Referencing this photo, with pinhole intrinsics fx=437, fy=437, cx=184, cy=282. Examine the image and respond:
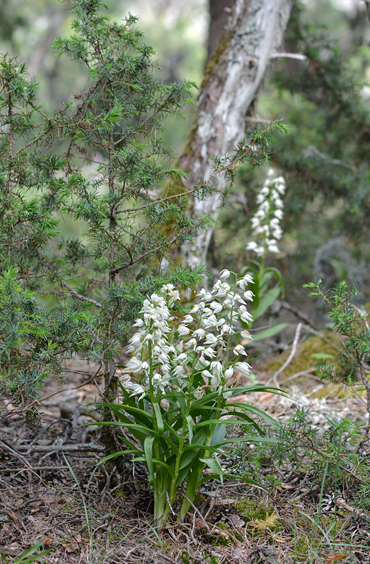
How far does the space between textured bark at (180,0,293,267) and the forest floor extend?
5.51ft

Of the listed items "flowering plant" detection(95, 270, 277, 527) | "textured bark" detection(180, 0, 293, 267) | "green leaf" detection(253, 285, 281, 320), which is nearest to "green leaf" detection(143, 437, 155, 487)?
"flowering plant" detection(95, 270, 277, 527)

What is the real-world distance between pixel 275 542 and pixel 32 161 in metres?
2.05

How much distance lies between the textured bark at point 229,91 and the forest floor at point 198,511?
1.68 metres

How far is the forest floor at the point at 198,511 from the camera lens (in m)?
1.75

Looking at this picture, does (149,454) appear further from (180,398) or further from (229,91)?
(229,91)

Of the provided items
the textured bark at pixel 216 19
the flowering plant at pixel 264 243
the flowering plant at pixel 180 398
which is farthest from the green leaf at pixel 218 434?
the textured bark at pixel 216 19

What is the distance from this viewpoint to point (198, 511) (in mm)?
1859

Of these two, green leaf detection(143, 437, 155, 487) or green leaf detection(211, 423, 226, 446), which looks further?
green leaf detection(211, 423, 226, 446)

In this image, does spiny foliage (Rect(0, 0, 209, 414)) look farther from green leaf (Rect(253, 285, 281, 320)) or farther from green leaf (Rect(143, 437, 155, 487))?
green leaf (Rect(253, 285, 281, 320))

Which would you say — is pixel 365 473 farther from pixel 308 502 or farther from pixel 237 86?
pixel 237 86

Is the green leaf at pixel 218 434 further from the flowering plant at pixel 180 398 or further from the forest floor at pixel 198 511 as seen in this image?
the forest floor at pixel 198 511

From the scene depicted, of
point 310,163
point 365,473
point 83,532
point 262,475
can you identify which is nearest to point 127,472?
point 83,532

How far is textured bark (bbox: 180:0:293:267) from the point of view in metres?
3.46

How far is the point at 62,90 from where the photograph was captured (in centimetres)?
1600
